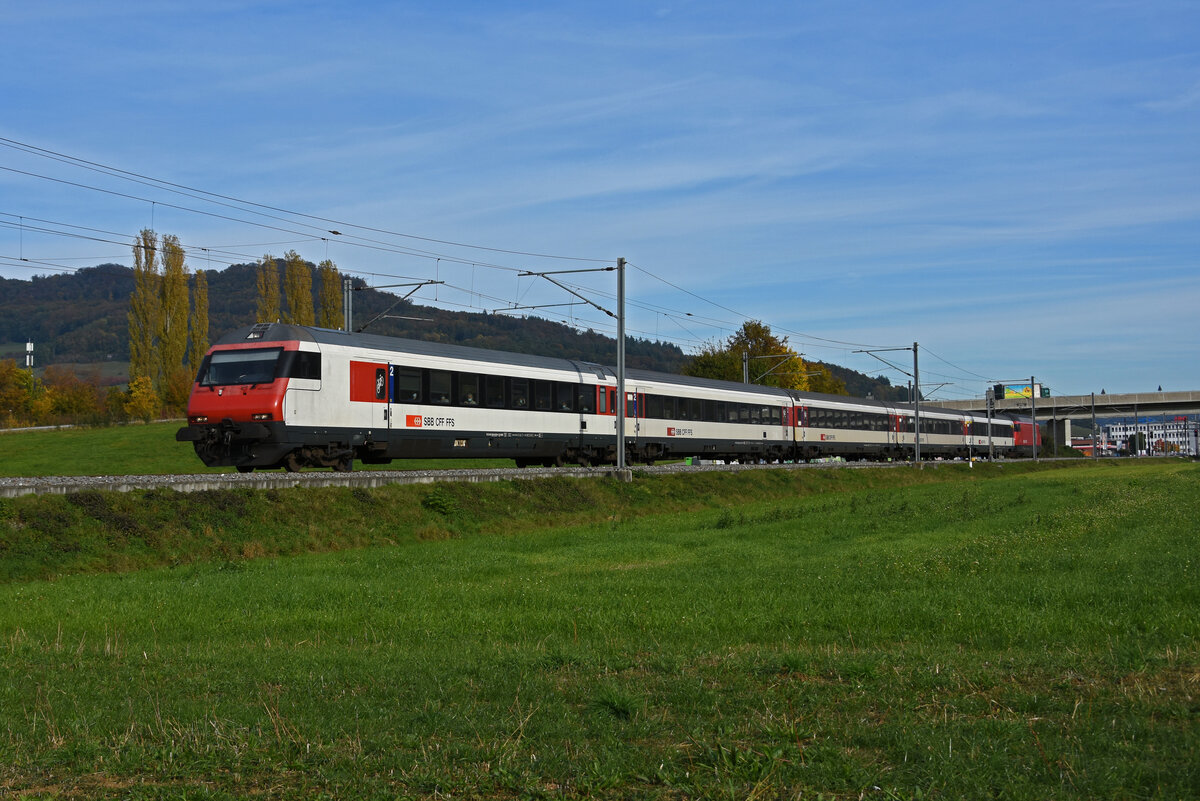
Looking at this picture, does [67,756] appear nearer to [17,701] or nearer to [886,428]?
[17,701]

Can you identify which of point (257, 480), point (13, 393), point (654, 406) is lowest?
point (257, 480)

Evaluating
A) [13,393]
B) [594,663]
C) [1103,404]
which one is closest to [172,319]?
[13,393]

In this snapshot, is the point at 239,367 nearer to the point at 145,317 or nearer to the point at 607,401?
the point at 607,401

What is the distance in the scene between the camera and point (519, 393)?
37062mm

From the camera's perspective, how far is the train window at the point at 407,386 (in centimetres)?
3145

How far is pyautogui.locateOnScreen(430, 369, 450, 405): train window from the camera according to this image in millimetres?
32812

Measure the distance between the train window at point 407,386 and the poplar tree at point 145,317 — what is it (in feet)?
194

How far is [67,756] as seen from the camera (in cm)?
696

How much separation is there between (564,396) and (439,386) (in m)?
7.81

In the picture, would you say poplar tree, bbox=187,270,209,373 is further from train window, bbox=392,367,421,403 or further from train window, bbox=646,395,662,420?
train window, bbox=392,367,421,403

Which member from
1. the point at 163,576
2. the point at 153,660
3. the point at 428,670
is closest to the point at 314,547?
the point at 163,576

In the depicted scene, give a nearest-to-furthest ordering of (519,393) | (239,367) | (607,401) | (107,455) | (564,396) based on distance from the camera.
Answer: (239,367) → (519,393) → (564,396) → (607,401) → (107,455)

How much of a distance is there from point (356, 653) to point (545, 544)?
14.1 meters

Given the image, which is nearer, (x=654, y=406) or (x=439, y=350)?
(x=439, y=350)
